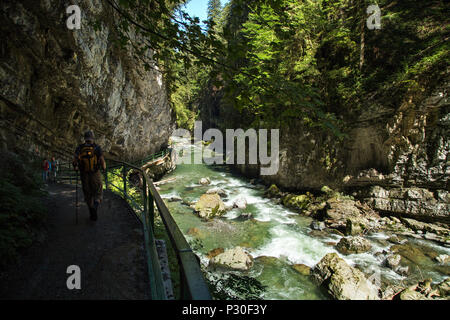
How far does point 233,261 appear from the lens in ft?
27.6

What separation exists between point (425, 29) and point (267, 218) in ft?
41.6

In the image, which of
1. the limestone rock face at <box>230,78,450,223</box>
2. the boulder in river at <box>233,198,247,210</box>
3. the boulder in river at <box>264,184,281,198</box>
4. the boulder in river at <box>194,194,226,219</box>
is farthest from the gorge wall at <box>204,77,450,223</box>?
the boulder in river at <box>194,194,226,219</box>

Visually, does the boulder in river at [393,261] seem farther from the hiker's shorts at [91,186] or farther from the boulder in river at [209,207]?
the hiker's shorts at [91,186]

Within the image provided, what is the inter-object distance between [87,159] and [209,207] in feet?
32.4

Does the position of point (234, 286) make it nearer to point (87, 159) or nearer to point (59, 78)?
point (87, 159)

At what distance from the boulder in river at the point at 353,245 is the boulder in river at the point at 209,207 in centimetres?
652

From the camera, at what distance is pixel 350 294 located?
267 inches

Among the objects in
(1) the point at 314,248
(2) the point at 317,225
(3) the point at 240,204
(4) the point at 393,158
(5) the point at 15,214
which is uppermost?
→ (4) the point at 393,158

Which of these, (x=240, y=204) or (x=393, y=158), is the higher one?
(x=393, y=158)

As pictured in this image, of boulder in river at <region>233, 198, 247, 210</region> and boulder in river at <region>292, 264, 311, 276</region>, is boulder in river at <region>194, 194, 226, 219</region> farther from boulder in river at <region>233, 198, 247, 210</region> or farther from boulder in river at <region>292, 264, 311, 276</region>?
boulder in river at <region>292, 264, 311, 276</region>

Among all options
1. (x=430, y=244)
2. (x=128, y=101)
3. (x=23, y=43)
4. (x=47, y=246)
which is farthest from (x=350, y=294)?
(x=128, y=101)

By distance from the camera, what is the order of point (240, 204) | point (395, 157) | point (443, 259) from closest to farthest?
point (443, 259) < point (395, 157) < point (240, 204)

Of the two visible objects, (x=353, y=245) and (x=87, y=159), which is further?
(x=353, y=245)

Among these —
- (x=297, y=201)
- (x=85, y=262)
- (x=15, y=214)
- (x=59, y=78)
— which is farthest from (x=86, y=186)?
(x=297, y=201)
